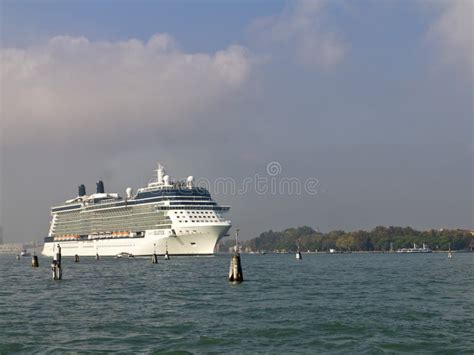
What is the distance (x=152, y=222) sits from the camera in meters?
103

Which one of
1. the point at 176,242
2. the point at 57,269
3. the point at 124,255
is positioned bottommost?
the point at 124,255

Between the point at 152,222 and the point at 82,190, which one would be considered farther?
the point at 82,190

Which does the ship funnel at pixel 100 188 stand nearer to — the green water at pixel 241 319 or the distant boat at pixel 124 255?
the distant boat at pixel 124 255

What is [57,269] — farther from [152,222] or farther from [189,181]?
Result: [189,181]

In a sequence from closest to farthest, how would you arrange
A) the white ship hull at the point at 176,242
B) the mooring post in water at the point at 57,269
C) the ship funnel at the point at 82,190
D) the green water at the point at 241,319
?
the green water at the point at 241,319 → the mooring post in water at the point at 57,269 → the white ship hull at the point at 176,242 → the ship funnel at the point at 82,190

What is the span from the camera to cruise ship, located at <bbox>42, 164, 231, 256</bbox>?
3871 inches

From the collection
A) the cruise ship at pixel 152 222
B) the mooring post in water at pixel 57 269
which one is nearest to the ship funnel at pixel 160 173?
the cruise ship at pixel 152 222

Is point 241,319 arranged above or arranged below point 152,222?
below

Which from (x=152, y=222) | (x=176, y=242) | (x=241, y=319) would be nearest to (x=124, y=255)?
(x=152, y=222)

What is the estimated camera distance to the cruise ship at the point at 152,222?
98312mm

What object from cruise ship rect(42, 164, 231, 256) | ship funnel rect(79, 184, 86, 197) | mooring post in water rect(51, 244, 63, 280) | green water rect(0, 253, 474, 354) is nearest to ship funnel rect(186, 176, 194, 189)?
cruise ship rect(42, 164, 231, 256)

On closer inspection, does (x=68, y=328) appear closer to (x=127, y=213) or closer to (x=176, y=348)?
(x=176, y=348)

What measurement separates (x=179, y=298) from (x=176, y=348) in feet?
49.5

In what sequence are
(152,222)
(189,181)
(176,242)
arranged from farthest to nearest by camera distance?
(189,181) < (152,222) < (176,242)
